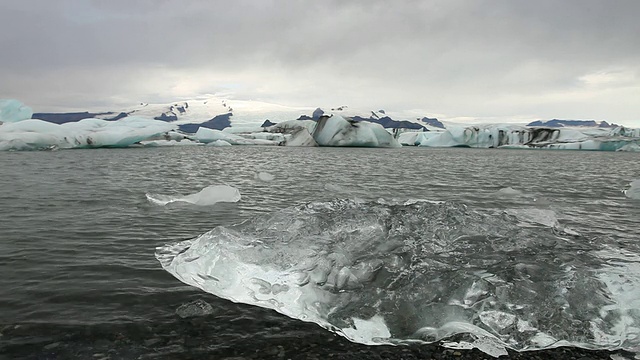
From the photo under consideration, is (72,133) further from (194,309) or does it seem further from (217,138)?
(194,309)

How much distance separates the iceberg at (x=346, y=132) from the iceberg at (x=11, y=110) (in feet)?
111

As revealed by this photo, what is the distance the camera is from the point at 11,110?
4553 centimetres

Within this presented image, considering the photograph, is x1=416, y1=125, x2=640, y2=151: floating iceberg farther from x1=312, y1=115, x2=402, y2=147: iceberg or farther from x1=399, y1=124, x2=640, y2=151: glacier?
x1=312, y1=115, x2=402, y2=147: iceberg

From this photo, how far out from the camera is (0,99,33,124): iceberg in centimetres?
4500

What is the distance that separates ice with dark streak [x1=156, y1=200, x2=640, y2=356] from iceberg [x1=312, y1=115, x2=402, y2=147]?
43.4 m

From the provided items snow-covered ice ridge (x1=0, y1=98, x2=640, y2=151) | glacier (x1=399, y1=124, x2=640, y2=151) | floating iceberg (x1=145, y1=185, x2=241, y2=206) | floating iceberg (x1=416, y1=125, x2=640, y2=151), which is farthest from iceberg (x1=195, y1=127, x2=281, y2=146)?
floating iceberg (x1=145, y1=185, x2=241, y2=206)

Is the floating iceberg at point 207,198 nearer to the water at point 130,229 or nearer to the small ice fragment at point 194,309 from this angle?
the water at point 130,229

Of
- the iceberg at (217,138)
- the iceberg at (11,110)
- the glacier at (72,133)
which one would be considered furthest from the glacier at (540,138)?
the iceberg at (11,110)

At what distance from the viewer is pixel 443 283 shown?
13.7ft

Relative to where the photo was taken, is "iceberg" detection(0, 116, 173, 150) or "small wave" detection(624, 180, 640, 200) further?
"iceberg" detection(0, 116, 173, 150)

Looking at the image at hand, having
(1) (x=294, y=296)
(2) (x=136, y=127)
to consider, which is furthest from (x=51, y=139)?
(1) (x=294, y=296)

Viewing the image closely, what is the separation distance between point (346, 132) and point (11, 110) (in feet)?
125

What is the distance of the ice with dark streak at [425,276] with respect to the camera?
3490 millimetres

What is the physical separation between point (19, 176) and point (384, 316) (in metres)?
15.6
